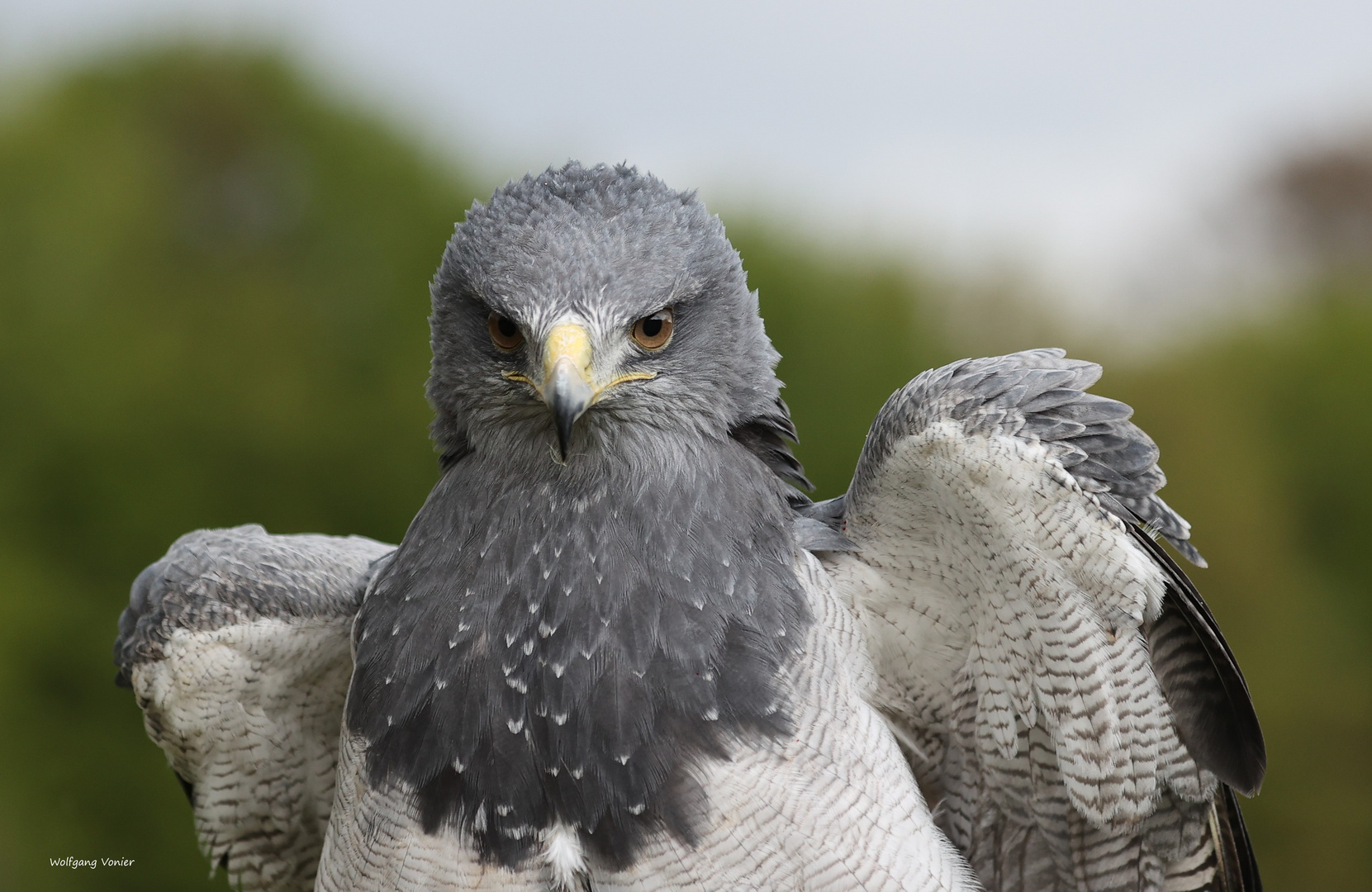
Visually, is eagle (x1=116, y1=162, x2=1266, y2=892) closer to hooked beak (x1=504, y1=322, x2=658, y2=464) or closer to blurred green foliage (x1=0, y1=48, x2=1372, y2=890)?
hooked beak (x1=504, y1=322, x2=658, y2=464)

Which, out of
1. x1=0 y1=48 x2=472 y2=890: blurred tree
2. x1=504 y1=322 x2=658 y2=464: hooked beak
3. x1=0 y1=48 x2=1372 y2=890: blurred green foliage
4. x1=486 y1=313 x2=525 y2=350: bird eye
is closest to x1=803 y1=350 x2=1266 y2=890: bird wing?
x1=504 y1=322 x2=658 y2=464: hooked beak

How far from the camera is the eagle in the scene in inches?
Result: 116

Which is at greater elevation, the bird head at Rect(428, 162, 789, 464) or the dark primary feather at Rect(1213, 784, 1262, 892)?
the bird head at Rect(428, 162, 789, 464)

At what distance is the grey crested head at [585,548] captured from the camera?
295cm

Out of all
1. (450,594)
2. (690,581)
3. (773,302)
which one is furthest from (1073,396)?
(773,302)

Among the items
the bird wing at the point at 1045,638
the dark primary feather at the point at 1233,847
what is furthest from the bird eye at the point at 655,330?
the dark primary feather at the point at 1233,847

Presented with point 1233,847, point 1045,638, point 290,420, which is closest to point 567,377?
point 1045,638

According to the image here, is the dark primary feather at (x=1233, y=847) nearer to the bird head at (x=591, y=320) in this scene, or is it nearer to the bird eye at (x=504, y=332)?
the bird head at (x=591, y=320)

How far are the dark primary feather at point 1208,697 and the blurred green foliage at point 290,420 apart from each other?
583cm

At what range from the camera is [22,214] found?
9094mm

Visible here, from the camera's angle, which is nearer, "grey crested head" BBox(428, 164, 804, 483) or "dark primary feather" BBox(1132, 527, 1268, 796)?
"grey crested head" BBox(428, 164, 804, 483)

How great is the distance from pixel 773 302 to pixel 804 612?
6251 mm

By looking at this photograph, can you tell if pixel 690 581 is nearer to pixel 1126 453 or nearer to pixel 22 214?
pixel 1126 453

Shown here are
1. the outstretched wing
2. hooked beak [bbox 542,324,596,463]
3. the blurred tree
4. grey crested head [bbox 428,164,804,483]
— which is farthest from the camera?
the blurred tree
